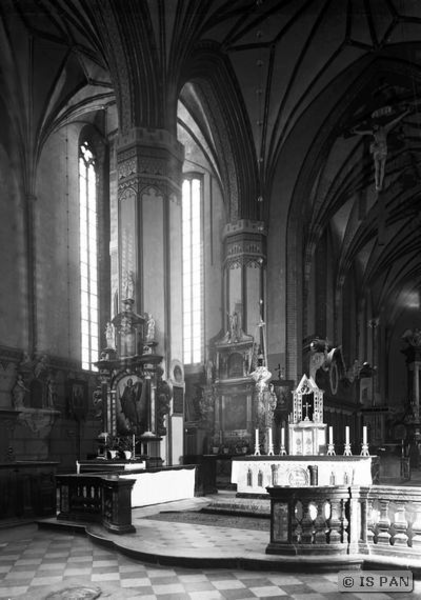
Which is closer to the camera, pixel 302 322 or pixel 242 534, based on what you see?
pixel 242 534

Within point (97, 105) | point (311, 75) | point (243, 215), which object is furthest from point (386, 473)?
point (97, 105)

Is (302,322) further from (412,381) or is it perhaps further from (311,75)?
(412,381)

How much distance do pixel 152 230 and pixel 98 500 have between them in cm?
847

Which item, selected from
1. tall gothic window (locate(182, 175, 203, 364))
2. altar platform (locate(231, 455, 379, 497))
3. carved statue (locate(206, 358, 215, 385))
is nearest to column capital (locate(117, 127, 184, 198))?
carved statue (locate(206, 358, 215, 385))

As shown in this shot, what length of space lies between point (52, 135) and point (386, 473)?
16631 mm

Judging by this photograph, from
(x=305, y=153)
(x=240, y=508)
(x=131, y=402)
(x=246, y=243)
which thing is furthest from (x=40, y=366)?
(x=305, y=153)

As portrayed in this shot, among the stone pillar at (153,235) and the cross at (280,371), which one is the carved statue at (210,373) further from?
the stone pillar at (153,235)

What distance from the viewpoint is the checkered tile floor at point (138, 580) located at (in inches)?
240

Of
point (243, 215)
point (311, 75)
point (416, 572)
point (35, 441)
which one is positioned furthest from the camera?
point (243, 215)

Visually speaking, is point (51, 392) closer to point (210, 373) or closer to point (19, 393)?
point (19, 393)

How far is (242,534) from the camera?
9102 mm

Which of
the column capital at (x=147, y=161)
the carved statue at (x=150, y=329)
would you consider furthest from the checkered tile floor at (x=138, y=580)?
the column capital at (x=147, y=161)

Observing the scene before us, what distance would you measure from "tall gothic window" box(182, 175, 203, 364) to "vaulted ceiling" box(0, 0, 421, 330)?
283 cm

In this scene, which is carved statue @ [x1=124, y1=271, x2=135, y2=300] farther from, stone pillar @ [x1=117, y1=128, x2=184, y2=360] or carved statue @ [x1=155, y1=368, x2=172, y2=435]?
carved statue @ [x1=155, y1=368, x2=172, y2=435]
